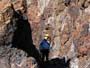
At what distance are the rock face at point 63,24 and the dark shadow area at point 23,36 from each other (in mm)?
843

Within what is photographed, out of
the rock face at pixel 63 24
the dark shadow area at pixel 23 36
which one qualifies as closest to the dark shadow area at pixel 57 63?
the rock face at pixel 63 24

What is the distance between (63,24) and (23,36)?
4788mm

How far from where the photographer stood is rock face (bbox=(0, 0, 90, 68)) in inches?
1129

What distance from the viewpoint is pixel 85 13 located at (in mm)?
29656

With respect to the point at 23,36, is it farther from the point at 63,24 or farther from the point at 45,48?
the point at 63,24

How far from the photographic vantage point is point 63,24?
3122 centimetres

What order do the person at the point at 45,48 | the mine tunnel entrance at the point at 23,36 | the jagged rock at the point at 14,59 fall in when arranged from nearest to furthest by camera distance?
the jagged rock at the point at 14,59
the mine tunnel entrance at the point at 23,36
the person at the point at 45,48

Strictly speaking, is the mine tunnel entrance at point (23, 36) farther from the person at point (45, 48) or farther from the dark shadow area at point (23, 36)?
the person at point (45, 48)

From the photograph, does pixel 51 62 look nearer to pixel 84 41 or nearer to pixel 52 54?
pixel 52 54

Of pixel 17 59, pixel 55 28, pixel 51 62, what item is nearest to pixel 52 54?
pixel 51 62

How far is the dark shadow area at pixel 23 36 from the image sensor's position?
28859 mm

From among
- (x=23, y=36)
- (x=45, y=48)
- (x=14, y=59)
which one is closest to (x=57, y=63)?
(x=45, y=48)

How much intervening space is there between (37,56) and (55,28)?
399 cm

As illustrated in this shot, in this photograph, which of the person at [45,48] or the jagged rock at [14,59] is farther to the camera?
the person at [45,48]
